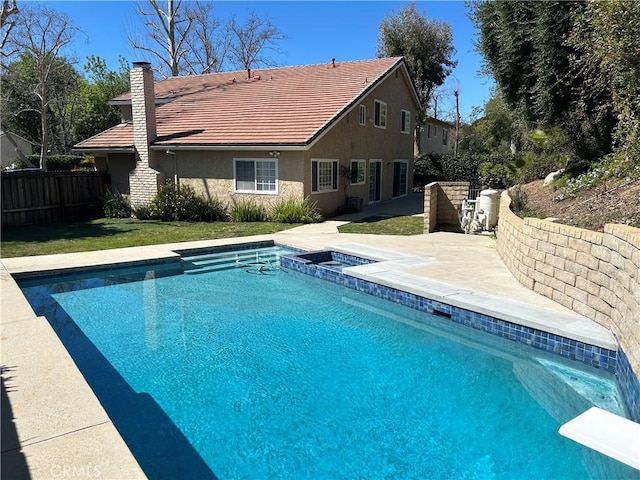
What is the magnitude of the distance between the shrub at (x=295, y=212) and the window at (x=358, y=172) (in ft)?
12.8

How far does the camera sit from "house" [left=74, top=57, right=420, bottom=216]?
17.5 metres

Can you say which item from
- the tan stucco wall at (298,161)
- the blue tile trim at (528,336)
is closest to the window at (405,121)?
the tan stucco wall at (298,161)

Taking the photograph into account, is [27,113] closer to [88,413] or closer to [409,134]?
[409,134]

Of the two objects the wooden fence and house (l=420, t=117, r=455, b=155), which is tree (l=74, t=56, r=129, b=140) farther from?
house (l=420, t=117, r=455, b=155)

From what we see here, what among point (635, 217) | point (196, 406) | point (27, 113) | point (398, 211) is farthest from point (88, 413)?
point (27, 113)

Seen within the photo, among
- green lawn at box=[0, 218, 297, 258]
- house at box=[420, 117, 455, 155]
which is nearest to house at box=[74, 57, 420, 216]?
green lawn at box=[0, 218, 297, 258]

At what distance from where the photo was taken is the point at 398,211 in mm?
20031

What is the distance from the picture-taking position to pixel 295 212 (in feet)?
55.7

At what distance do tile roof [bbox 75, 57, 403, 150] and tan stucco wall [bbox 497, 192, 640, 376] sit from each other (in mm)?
9902

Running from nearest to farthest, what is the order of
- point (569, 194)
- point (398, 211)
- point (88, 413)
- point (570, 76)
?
1. point (88, 413)
2. point (569, 194)
3. point (570, 76)
4. point (398, 211)

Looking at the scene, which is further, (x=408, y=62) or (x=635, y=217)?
(x=408, y=62)

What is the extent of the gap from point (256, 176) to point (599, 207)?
480 inches

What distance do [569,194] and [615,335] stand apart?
21.1ft

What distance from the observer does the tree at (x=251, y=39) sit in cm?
4347
